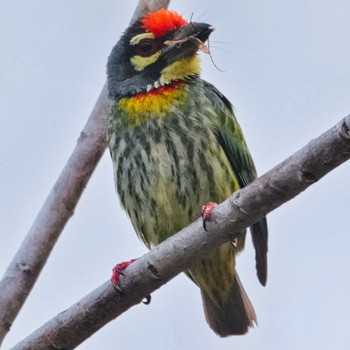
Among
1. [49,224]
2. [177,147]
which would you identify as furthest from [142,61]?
[49,224]

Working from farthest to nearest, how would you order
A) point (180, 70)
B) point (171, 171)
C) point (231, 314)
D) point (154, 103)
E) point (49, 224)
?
point (231, 314) → point (180, 70) → point (154, 103) → point (171, 171) → point (49, 224)

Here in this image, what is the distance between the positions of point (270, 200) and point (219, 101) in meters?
1.94

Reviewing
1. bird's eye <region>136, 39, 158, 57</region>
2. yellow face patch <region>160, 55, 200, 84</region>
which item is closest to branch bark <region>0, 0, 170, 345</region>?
yellow face patch <region>160, 55, 200, 84</region>

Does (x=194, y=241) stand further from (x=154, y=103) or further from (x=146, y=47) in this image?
(x=146, y=47)

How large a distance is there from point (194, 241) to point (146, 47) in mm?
2027

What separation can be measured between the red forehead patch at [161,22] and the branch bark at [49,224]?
707mm

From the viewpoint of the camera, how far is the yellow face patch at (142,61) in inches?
201

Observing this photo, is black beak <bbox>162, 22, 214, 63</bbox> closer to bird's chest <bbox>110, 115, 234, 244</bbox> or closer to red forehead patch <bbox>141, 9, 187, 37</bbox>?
red forehead patch <bbox>141, 9, 187, 37</bbox>

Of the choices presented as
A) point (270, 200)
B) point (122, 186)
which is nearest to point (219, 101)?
point (122, 186)

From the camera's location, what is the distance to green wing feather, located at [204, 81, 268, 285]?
16.0 feet

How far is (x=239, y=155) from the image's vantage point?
16.1 ft

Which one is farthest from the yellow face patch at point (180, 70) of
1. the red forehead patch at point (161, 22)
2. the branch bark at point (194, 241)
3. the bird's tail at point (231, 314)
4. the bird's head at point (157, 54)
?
the branch bark at point (194, 241)

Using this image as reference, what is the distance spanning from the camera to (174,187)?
15.2ft

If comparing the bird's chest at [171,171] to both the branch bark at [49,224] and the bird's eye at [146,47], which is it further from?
the bird's eye at [146,47]
